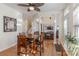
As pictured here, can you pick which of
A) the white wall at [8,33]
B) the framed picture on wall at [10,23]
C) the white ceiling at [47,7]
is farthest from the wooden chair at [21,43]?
the white ceiling at [47,7]

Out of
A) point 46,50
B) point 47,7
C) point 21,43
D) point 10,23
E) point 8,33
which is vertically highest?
point 47,7

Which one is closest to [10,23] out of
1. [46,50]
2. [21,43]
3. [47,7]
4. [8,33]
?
[8,33]

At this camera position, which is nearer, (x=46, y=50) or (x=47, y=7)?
(x=47, y=7)

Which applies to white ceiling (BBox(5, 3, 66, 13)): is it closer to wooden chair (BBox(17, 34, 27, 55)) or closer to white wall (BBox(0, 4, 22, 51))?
white wall (BBox(0, 4, 22, 51))

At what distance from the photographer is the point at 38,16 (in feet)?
8.18

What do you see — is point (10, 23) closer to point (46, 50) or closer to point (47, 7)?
point (47, 7)

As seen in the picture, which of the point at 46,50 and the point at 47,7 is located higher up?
the point at 47,7

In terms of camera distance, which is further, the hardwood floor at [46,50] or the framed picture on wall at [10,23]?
the framed picture on wall at [10,23]

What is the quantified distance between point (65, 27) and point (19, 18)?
0.96m

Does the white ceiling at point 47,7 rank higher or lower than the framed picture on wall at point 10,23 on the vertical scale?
higher

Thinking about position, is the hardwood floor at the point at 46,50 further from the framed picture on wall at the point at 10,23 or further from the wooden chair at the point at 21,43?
the framed picture on wall at the point at 10,23

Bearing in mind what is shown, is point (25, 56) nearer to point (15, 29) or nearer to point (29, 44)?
point (29, 44)

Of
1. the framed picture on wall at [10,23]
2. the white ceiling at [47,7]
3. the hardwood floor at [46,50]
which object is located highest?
the white ceiling at [47,7]

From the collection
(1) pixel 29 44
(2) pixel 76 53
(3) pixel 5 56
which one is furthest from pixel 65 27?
(3) pixel 5 56
